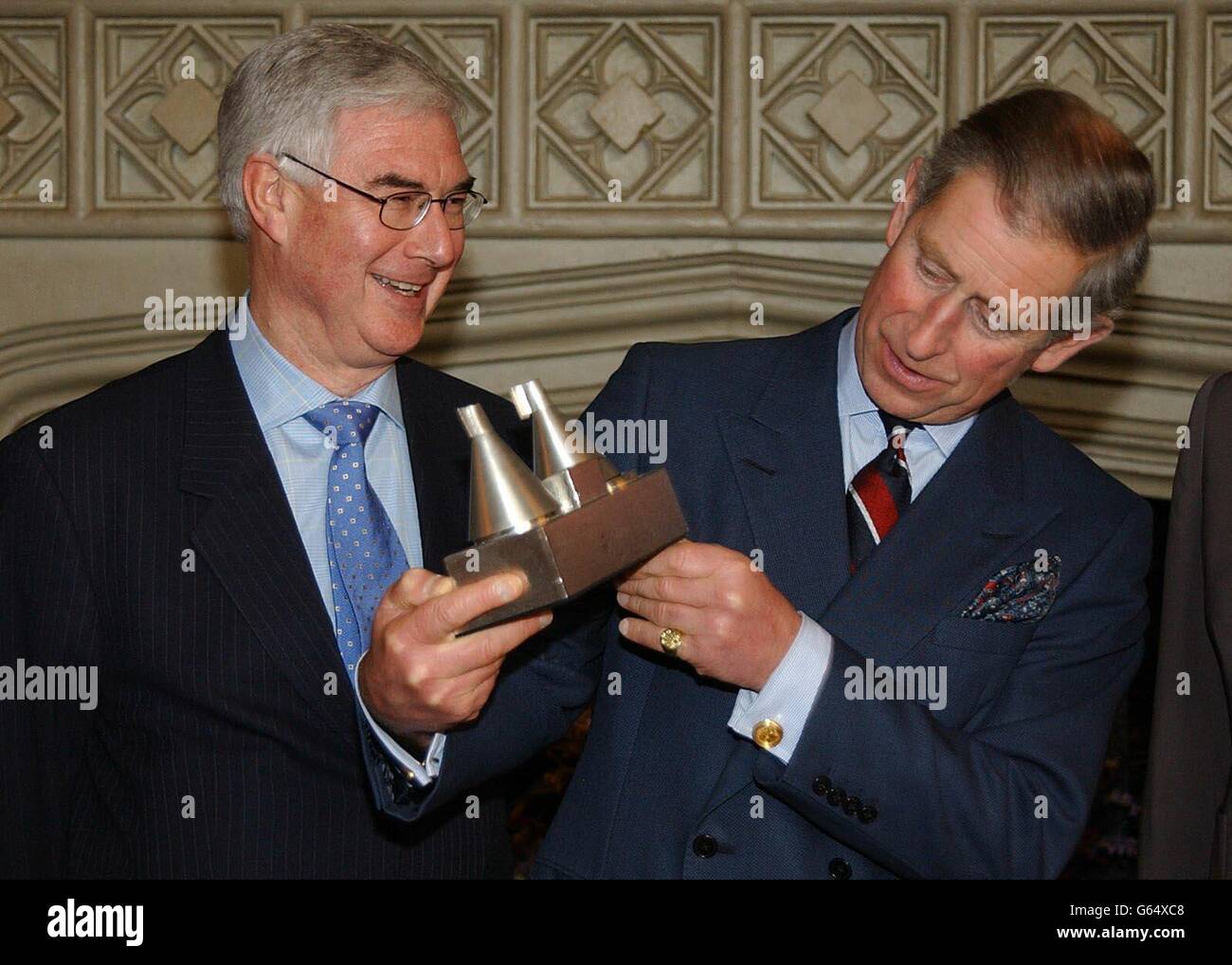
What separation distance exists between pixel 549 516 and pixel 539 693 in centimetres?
42

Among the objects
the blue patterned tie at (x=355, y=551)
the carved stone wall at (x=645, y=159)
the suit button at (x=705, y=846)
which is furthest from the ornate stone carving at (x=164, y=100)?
the suit button at (x=705, y=846)

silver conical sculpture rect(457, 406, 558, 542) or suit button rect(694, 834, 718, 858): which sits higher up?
silver conical sculpture rect(457, 406, 558, 542)

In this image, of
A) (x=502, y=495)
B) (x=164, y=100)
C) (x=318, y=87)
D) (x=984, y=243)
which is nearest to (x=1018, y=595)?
(x=984, y=243)

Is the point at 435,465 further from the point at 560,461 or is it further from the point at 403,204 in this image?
the point at 560,461

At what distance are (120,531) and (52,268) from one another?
193cm

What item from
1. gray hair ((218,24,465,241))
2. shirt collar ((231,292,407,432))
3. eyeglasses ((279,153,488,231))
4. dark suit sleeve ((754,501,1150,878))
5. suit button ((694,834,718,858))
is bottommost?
suit button ((694,834,718,858))

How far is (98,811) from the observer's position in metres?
1.66

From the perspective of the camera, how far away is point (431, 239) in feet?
5.63

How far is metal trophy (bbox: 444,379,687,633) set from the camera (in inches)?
46.9

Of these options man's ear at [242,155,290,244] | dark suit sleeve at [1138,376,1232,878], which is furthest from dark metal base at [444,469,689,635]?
dark suit sleeve at [1138,376,1232,878]

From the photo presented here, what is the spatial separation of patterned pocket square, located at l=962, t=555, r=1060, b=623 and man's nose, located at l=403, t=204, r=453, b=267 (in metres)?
0.72

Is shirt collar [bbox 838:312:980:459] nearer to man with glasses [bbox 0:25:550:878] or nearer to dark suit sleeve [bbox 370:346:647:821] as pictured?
dark suit sleeve [bbox 370:346:647:821]

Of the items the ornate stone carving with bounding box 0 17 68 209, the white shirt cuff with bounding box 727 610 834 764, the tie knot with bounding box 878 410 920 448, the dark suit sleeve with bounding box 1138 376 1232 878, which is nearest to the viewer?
the white shirt cuff with bounding box 727 610 834 764

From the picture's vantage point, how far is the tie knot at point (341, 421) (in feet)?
5.67
